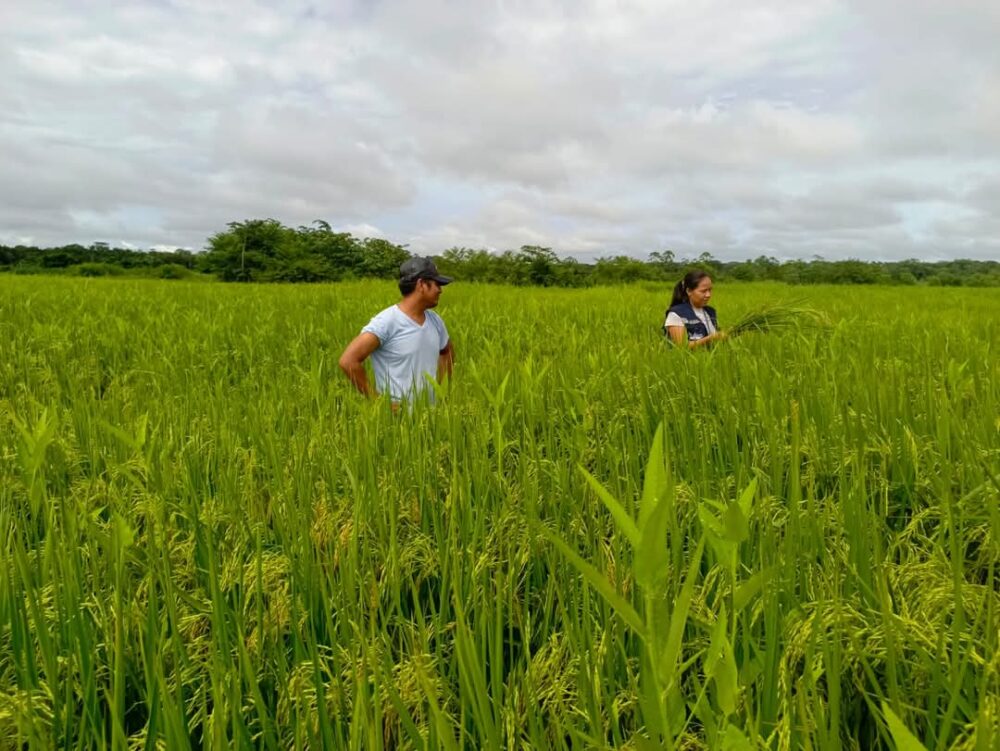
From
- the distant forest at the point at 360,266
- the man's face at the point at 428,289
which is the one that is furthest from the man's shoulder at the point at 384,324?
the distant forest at the point at 360,266

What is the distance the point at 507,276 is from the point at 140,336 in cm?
1967

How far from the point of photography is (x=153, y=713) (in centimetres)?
81

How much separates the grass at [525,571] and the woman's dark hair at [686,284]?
1.50 m

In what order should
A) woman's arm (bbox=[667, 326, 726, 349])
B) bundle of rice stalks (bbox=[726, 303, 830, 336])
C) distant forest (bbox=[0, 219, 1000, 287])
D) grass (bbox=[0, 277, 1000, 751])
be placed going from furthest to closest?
distant forest (bbox=[0, 219, 1000, 287])
bundle of rice stalks (bbox=[726, 303, 830, 336])
woman's arm (bbox=[667, 326, 726, 349])
grass (bbox=[0, 277, 1000, 751])

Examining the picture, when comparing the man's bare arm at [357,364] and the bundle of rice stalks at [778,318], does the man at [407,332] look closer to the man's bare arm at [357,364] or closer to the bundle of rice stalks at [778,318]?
the man's bare arm at [357,364]

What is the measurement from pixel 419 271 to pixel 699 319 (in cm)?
224

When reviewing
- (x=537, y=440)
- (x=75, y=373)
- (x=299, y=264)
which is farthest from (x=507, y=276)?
(x=537, y=440)

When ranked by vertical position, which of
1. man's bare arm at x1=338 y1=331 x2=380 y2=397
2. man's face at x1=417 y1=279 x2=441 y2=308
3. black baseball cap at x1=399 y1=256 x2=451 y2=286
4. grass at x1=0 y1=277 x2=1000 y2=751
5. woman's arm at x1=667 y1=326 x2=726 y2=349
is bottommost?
grass at x1=0 y1=277 x2=1000 y2=751

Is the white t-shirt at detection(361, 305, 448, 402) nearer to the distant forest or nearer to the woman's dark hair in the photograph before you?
the woman's dark hair

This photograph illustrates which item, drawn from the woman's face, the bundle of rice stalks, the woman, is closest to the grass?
the woman

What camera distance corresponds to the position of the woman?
163 inches

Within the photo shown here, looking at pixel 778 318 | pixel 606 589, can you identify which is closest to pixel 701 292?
pixel 778 318

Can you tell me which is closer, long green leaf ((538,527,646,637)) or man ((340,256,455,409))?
long green leaf ((538,527,646,637))

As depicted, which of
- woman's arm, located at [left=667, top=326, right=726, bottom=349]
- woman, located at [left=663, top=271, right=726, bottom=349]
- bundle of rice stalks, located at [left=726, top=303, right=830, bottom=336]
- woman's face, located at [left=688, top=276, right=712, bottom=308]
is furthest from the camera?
bundle of rice stalks, located at [left=726, top=303, right=830, bottom=336]
